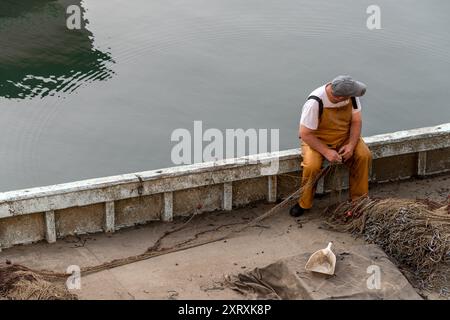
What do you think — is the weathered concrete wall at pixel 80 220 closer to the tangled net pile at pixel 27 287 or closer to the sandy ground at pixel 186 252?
the sandy ground at pixel 186 252

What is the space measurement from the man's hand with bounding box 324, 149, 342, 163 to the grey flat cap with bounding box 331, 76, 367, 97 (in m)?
0.54

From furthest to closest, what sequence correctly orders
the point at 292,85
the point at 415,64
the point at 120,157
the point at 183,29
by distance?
the point at 183,29
the point at 415,64
the point at 292,85
the point at 120,157

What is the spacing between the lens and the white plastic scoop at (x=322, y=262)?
5.71 metres

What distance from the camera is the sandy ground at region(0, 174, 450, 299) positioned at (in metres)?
5.96

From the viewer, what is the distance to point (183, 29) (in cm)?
1346

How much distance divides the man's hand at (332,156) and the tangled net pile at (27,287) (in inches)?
98.3

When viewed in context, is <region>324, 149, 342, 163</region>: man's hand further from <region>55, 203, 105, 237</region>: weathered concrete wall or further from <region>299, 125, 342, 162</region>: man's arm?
<region>55, 203, 105, 237</region>: weathered concrete wall

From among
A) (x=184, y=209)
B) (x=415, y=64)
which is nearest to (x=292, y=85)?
(x=415, y=64)

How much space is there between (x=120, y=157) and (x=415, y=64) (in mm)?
5305

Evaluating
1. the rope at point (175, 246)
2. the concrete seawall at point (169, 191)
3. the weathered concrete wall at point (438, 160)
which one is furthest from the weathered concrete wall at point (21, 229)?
the weathered concrete wall at point (438, 160)

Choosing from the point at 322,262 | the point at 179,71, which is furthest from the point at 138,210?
the point at 179,71

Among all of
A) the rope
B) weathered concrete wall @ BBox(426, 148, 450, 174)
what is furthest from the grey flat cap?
weathered concrete wall @ BBox(426, 148, 450, 174)

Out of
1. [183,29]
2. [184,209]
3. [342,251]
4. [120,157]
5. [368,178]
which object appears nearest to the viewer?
[342,251]
